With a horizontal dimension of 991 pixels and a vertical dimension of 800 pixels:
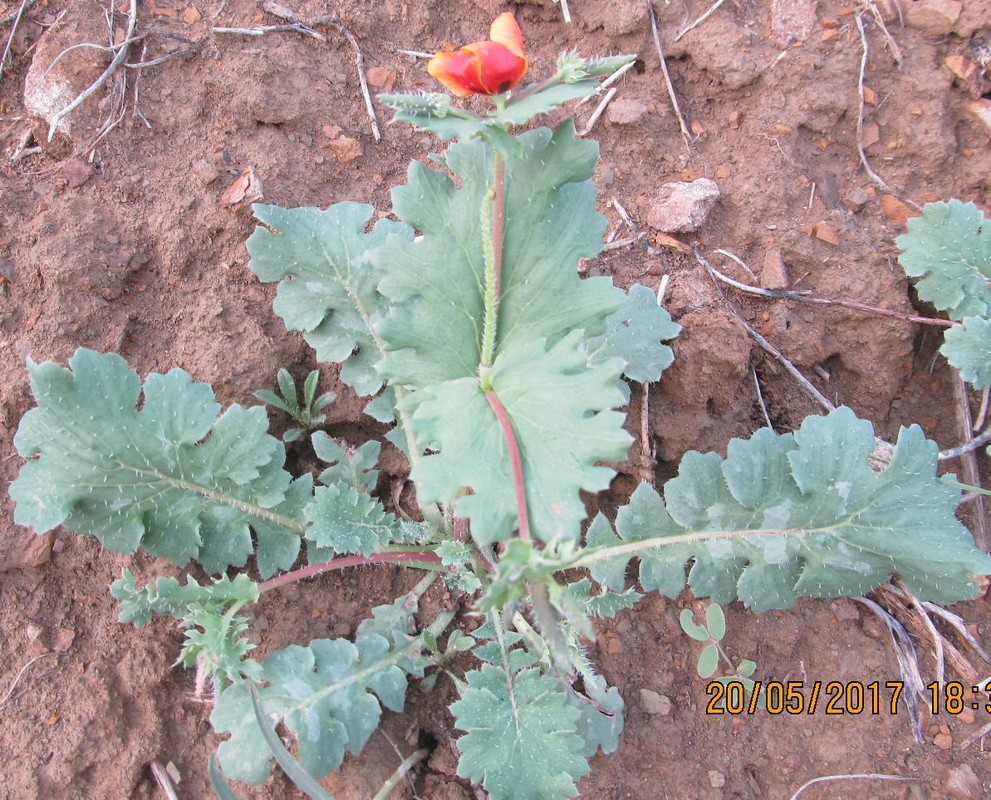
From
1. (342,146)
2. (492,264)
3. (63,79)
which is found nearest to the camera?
(492,264)

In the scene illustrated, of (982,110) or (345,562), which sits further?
(982,110)

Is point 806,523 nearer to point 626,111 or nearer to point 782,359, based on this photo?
point 782,359

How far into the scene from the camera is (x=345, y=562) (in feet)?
8.17

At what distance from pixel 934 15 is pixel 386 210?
7.76 ft

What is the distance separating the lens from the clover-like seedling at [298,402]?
2.64 m

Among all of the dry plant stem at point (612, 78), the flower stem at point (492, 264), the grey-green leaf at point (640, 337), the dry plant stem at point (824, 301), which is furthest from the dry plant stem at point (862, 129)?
the flower stem at point (492, 264)

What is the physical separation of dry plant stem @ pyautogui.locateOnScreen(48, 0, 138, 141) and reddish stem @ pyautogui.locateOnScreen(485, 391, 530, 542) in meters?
2.01

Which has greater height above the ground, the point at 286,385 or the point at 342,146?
the point at 342,146

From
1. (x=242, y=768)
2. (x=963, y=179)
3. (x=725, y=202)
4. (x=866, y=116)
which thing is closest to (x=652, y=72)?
(x=725, y=202)

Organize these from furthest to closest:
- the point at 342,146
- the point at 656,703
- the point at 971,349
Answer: the point at 342,146 < the point at 971,349 < the point at 656,703

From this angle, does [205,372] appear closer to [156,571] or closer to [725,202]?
[156,571]

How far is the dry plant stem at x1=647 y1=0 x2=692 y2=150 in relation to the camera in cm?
313

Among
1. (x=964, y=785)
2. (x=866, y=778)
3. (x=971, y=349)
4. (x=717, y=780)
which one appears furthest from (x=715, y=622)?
(x=971, y=349)

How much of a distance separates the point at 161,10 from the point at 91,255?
1.11 meters
